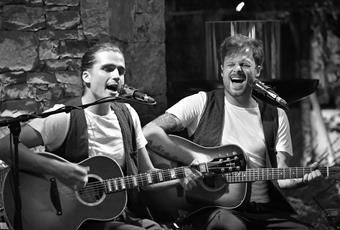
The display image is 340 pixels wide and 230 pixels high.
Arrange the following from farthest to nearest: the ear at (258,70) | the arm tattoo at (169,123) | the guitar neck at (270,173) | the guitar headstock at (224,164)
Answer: the ear at (258,70) → the arm tattoo at (169,123) → the guitar neck at (270,173) → the guitar headstock at (224,164)

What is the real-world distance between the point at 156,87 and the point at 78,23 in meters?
0.87

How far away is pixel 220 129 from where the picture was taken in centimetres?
598

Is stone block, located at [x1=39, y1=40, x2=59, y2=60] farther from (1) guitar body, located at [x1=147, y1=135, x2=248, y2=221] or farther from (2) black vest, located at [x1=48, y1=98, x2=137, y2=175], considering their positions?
(1) guitar body, located at [x1=147, y1=135, x2=248, y2=221]

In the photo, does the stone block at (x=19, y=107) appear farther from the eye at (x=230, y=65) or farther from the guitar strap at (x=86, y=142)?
the eye at (x=230, y=65)

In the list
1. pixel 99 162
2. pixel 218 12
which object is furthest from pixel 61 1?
pixel 218 12

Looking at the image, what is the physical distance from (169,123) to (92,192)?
721 mm

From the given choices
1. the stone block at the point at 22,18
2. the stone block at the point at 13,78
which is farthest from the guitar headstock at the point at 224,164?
the stone block at the point at 22,18

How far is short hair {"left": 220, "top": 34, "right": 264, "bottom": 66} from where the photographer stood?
607cm

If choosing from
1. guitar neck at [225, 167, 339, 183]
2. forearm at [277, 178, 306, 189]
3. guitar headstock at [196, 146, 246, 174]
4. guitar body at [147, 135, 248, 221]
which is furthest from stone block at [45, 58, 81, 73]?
forearm at [277, 178, 306, 189]

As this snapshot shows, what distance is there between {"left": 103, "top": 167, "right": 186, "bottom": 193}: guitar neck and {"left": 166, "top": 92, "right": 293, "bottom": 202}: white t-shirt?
410mm

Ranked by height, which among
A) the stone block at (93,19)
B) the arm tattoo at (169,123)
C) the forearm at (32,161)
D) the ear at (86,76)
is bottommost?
the forearm at (32,161)

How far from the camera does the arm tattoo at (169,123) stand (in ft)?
19.6

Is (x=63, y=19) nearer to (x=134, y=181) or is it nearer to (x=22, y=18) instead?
(x=22, y=18)

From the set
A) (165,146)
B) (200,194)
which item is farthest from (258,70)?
(200,194)
